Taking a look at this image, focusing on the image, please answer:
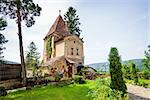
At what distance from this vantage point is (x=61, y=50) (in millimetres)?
40656

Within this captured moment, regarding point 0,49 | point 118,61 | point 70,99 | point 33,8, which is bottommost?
point 70,99

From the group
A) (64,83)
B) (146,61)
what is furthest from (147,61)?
(64,83)

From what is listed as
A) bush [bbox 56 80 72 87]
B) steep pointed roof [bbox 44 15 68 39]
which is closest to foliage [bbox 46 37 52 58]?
steep pointed roof [bbox 44 15 68 39]

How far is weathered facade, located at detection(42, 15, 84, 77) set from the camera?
36594mm

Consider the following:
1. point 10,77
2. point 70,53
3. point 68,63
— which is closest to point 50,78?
point 10,77

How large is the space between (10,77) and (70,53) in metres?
15.7

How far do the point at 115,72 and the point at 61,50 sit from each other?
2297 cm

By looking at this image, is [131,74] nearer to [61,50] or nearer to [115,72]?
[61,50]

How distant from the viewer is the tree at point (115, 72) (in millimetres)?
18000

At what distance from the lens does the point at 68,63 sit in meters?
37.3

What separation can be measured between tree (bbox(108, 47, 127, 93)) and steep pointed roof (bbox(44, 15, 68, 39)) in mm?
23975

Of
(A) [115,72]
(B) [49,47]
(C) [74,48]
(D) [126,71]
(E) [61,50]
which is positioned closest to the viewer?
(A) [115,72]

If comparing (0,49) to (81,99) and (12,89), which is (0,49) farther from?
(81,99)

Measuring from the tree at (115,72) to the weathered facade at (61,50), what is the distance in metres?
17.2
